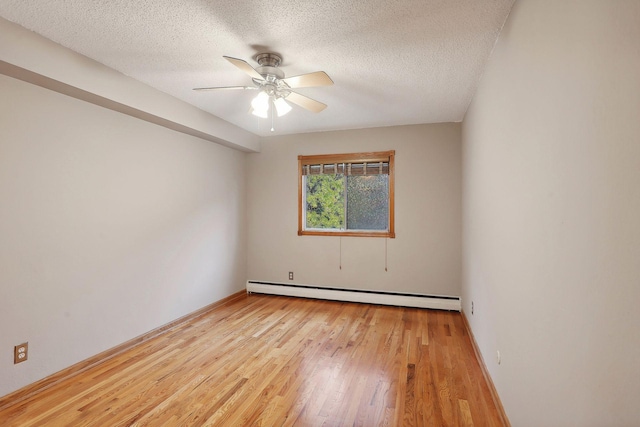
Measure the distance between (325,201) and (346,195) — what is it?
0.34 metres

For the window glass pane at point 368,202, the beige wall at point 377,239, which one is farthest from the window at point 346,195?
the beige wall at point 377,239

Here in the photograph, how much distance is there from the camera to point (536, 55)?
1445mm

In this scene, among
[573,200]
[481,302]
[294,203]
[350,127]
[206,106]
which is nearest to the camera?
[573,200]

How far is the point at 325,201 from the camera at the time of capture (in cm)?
500

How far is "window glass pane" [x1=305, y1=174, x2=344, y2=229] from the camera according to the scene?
16.1 feet

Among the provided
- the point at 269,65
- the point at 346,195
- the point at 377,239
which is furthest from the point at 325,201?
the point at 269,65

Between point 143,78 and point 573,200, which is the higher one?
point 143,78

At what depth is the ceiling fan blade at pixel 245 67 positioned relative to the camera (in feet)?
6.89

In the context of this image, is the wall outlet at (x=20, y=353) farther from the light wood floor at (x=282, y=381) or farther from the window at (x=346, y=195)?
the window at (x=346, y=195)

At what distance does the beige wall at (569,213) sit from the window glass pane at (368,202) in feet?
8.41

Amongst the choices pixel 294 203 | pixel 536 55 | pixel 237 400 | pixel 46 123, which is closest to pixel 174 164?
pixel 46 123

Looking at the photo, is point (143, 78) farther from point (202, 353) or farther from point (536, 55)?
point (536, 55)

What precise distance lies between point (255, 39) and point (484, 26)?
4.87 feet

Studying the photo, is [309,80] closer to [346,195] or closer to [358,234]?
[346,195]
